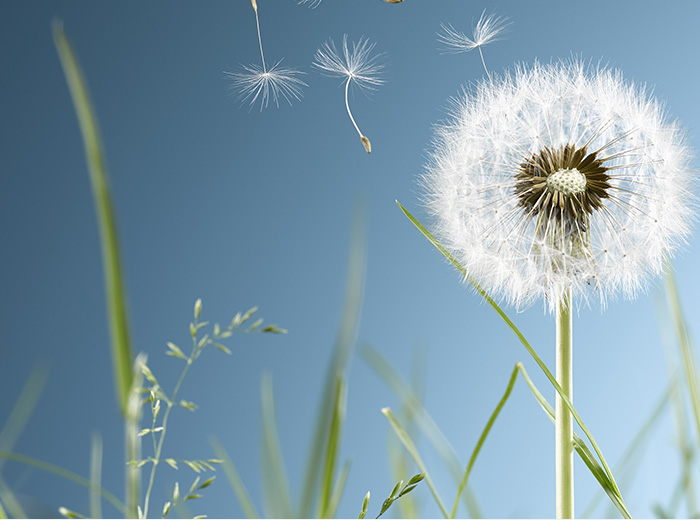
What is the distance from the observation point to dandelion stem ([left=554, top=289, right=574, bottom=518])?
0.48m

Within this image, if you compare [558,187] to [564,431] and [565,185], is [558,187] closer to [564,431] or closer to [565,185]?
[565,185]

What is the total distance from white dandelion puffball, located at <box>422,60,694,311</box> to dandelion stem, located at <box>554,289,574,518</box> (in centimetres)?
13

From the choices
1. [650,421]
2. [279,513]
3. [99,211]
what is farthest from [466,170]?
[99,211]

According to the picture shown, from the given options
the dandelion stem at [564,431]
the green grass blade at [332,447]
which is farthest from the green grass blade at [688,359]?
the green grass blade at [332,447]

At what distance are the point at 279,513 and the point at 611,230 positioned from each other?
53 cm

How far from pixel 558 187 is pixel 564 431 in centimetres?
28

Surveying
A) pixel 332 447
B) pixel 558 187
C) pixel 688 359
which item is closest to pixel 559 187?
pixel 558 187

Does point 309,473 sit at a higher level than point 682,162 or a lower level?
lower

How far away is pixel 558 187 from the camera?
2.17 ft

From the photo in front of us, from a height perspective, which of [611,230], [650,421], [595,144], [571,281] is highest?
[595,144]

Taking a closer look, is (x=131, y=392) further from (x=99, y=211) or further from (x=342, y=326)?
→ (x=342, y=326)

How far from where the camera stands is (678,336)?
47 centimetres

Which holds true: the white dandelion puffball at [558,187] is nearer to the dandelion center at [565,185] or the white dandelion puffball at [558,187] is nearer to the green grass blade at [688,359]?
the dandelion center at [565,185]

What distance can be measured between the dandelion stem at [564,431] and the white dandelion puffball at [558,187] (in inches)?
5.3
